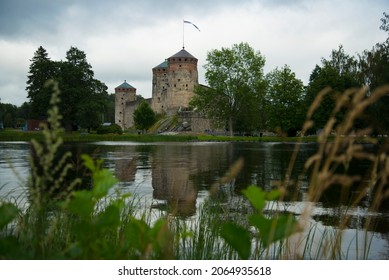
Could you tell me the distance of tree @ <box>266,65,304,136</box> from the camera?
186 feet

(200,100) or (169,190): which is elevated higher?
(200,100)

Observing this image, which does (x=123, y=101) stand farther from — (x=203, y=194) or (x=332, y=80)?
(x=203, y=194)

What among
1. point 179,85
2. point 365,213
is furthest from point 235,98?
point 365,213

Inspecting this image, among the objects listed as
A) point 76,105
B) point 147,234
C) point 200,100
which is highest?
point 200,100

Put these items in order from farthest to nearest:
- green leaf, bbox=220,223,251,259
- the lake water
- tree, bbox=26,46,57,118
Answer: the lake water
tree, bbox=26,46,57,118
green leaf, bbox=220,223,251,259

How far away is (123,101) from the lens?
3974 inches

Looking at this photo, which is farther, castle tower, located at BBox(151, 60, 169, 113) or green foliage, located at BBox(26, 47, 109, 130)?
castle tower, located at BBox(151, 60, 169, 113)

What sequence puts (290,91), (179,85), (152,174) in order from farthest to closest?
(179,85) < (290,91) < (152,174)

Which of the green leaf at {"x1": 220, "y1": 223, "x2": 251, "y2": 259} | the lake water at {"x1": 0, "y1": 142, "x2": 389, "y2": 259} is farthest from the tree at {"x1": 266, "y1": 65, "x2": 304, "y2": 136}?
the green leaf at {"x1": 220, "y1": 223, "x2": 251, "y2": 259}

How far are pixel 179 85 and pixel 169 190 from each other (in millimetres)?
80463

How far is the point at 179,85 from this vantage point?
88.4 metres

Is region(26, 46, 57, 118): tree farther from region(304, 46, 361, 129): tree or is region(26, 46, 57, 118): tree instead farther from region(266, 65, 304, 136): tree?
region(266, 65, 304, 136): tree
